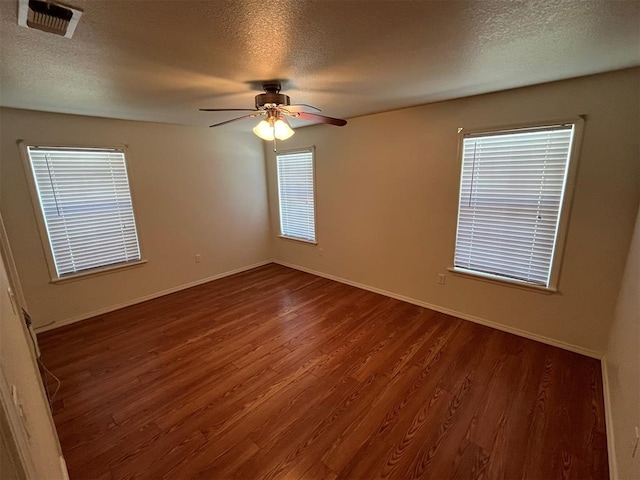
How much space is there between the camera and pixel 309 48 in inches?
63.7

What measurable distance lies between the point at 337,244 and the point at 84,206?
10.5 feet

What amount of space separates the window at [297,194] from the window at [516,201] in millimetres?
2242

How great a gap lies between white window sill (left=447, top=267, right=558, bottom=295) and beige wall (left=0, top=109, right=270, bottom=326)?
132 inches

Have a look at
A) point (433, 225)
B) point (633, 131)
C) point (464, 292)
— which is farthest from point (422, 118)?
point (464, 292)

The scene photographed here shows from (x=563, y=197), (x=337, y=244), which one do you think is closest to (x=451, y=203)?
(x=563, y=197)

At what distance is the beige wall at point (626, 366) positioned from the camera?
1.35 m

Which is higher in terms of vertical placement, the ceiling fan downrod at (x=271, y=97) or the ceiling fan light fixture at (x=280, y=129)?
the ceiling fan downrod at (x=271, y=97)

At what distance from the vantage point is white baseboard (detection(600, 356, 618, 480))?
1498 mm

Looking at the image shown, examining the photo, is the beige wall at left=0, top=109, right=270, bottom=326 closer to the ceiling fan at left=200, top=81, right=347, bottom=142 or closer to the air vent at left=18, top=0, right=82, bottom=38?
the ceiling fan at left=200, top=81, right=347, bottom=142

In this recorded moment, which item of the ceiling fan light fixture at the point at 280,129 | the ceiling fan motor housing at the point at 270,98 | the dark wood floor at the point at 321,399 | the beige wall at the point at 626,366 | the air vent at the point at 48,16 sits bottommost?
the dark wood floor at the point at 321,399

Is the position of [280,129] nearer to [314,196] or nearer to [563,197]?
[314,196]

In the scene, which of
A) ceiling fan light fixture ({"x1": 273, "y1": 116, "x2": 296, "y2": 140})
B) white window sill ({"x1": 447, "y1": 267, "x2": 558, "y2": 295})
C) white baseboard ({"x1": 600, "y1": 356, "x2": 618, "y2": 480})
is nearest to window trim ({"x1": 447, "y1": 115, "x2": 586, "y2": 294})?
white window sill ({"x1": 447, "y1": 267, "x2": 558, "y2": 295})

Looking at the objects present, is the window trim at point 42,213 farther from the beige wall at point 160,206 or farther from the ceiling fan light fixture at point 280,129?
the ceiling fan light fixture at point 280,129

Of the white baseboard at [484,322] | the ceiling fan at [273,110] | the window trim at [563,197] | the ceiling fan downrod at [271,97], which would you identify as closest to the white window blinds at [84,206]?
the ceiling fan at [273,110]
